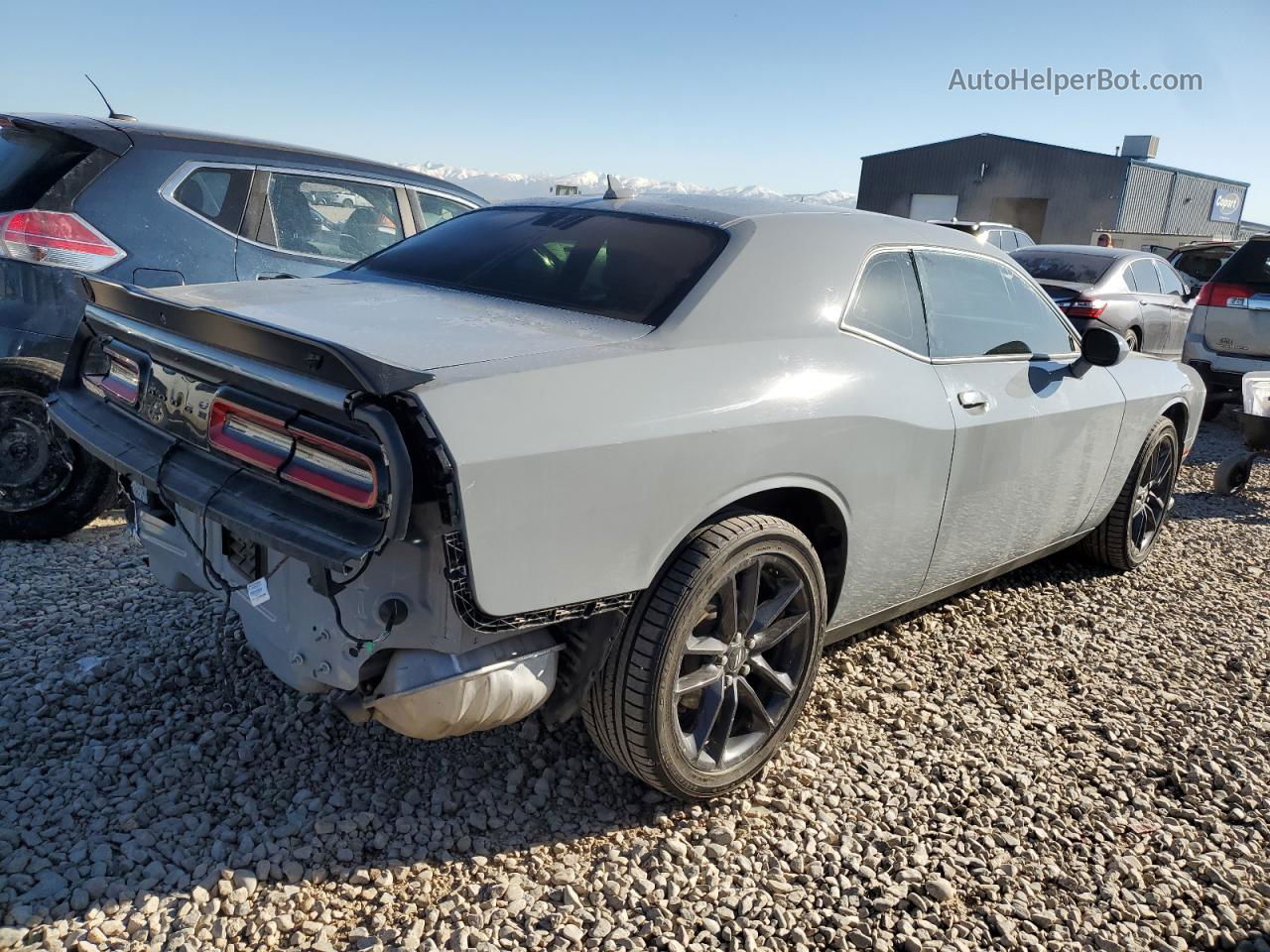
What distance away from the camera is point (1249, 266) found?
8.23 m

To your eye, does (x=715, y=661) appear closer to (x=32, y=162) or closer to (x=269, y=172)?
(x=269, y=172)

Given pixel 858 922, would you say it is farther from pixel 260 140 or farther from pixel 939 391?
pixel 260 140

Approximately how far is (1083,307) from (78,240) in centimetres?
873

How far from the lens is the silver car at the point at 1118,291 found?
9.46 meters

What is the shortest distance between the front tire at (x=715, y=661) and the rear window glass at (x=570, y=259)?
67 centimetres

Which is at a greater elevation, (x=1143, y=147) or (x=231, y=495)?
(x=1143, y=147)

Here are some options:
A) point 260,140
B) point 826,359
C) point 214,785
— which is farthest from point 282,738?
point 260,140

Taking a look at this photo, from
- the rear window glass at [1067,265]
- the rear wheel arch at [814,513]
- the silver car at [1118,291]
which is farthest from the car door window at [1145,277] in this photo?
the rear wheel arch at [814,513]

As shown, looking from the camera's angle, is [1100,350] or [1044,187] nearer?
[1100,350]

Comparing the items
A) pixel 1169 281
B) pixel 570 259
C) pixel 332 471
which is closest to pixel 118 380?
pixel 332 471

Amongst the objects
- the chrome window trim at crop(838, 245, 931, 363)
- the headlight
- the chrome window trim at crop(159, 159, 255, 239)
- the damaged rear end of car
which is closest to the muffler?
the damaged rear end of car

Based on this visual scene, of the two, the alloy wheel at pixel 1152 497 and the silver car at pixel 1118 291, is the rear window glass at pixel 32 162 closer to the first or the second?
the alloy wheel at pixel 1152 497

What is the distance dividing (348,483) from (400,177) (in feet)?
12.1

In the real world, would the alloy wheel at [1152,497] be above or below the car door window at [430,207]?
below
